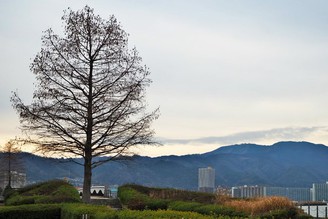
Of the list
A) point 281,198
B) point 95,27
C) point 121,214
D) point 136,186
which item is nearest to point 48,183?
point 136,186

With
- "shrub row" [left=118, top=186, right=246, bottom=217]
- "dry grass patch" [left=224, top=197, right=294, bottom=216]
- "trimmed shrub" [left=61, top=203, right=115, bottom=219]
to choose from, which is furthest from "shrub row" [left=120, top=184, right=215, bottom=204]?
"trimmed shrub" [left=61, top=203, right=115, bottom=219]

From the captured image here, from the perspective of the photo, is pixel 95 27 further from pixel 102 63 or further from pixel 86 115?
pixel 86 115

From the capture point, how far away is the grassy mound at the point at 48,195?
26656mm

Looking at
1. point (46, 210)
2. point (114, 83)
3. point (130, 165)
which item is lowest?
point (46, 210)

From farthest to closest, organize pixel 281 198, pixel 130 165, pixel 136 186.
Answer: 1. pixel 136 186
2. pixel 130 165
3. pixel 281 198

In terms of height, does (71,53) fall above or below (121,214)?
above

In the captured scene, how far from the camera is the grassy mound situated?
26.7 metres

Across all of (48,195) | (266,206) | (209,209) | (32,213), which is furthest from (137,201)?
(266,206)

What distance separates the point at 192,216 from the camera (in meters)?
13.3

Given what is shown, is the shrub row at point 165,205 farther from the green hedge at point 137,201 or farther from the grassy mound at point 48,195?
the grassy mound at point 48,195

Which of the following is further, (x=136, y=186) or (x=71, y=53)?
(x=136, y=186)

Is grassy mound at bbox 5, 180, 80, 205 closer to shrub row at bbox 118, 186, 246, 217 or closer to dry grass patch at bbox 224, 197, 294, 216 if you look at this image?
shrub row at bbox 118, 186, 246, 217

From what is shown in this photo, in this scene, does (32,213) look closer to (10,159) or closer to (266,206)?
(266,206)

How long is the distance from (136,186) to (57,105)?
894cm
